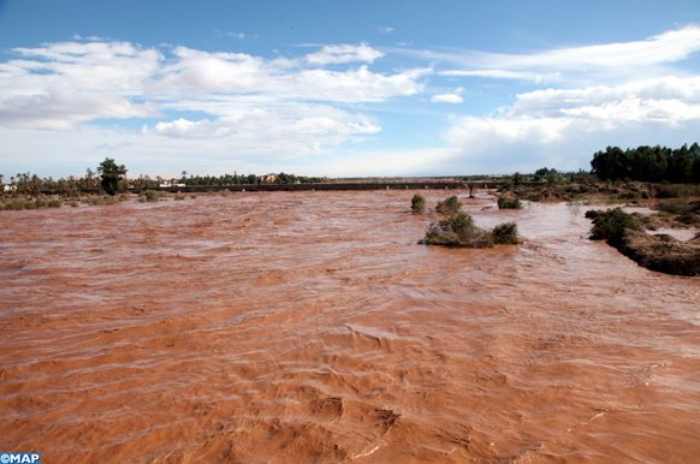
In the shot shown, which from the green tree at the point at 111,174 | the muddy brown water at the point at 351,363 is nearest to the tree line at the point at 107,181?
the green tree at the point at 111,174

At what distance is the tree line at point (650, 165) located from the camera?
50.4 metres

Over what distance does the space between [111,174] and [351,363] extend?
223 ft

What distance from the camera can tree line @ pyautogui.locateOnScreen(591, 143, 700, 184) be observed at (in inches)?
1984

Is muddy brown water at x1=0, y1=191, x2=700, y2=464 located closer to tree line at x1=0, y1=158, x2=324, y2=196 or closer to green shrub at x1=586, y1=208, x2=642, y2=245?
green shrub at x1=586, y1=208, x2=642, y2=245

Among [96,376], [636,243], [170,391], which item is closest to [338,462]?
[170,391]

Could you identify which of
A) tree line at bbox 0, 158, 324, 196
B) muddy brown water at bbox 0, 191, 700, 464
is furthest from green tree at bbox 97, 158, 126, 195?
muddy brown water at bbox 0, 191, 700, 464

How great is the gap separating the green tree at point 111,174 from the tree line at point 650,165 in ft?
222

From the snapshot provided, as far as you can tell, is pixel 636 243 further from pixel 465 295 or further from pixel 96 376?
pixel 96 376

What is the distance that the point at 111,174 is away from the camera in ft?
210

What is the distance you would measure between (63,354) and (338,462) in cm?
445

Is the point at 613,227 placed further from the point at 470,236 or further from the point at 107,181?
the point at 107,181

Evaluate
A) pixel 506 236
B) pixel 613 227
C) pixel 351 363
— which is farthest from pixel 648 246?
pixel 351 363

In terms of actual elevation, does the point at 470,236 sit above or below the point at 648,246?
above

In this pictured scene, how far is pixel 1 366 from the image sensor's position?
18.8ft
